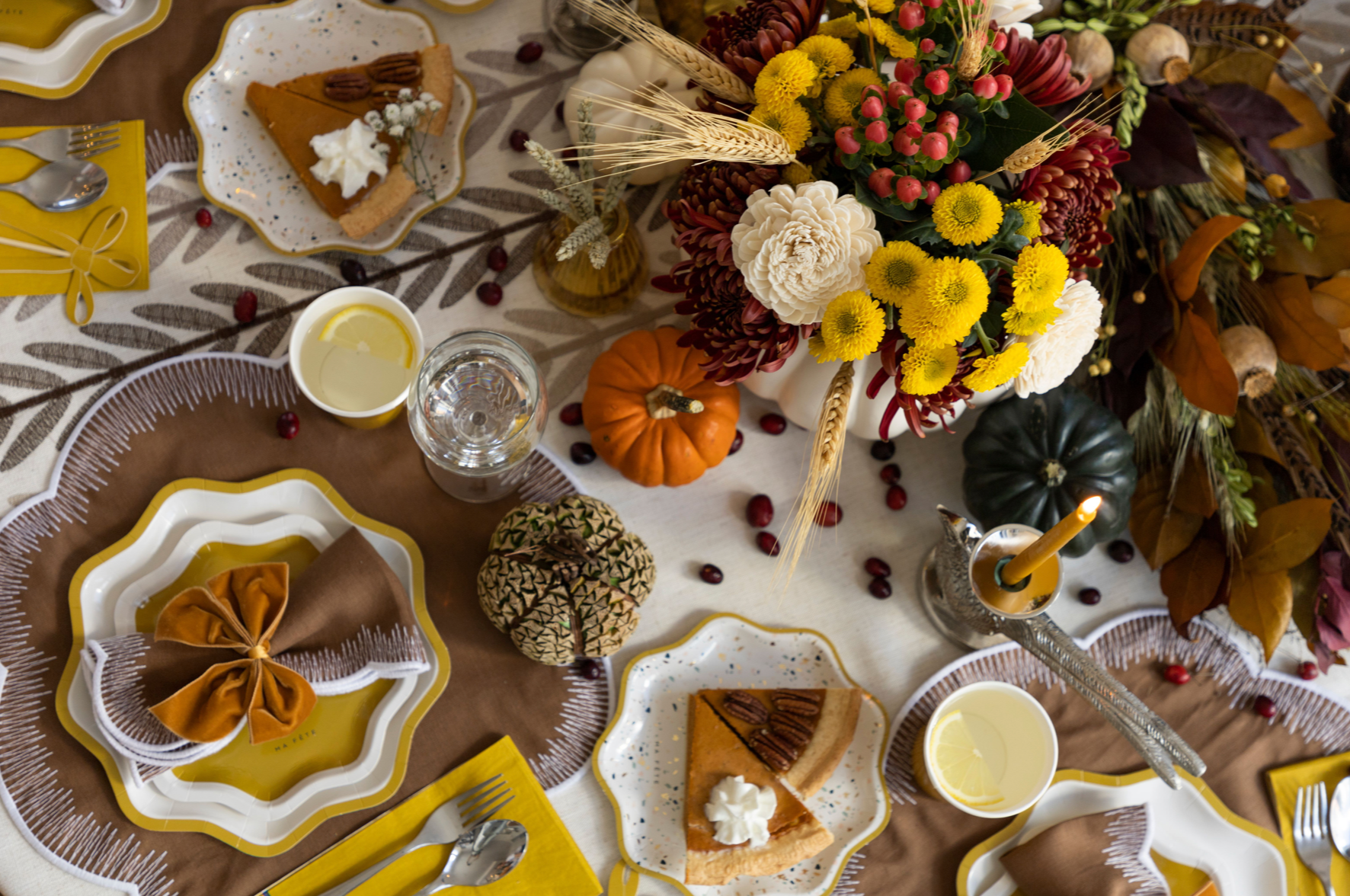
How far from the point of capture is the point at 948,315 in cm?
70

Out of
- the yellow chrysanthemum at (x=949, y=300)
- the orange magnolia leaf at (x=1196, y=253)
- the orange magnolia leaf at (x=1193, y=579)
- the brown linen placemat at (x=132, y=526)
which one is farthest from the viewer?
the orange magnolia leaf at (x=1193, y=579)

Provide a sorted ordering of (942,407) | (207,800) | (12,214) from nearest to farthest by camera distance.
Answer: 1. (942,407)
2. (207,800)
3. (12,214)

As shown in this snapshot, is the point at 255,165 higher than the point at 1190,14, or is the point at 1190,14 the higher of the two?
the point at 1190,14

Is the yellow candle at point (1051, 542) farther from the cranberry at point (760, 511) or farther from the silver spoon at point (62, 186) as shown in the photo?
the silver spoon at point (62, 186)

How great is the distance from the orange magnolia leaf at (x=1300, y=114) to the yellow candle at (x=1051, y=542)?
0.69 meters

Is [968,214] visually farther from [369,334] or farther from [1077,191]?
[369,334]

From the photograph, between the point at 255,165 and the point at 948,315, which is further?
the point at 255,165

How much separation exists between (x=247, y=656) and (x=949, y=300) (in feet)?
2.95

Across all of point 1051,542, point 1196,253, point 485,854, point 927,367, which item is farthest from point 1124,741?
point 485,854


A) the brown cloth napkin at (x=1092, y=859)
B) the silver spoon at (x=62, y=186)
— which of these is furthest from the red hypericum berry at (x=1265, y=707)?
the silver spoon at (x=62, y=186)

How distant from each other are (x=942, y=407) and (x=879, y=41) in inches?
13.5

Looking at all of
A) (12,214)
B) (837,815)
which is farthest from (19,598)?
(837,815)

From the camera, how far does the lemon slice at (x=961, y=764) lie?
1.12 metres

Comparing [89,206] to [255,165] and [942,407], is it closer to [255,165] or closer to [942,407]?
[255,165]
